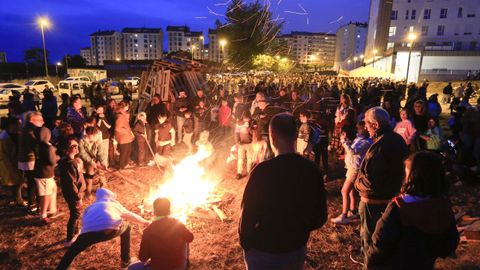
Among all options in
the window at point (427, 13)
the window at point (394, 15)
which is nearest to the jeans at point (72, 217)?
the window at point (394, 15)

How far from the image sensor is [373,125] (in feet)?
13.6

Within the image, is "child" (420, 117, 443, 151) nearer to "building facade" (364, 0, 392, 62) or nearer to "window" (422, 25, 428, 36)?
"window" (422, 25, 428, 36)

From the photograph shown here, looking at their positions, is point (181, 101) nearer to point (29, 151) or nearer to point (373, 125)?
point (29, 151)

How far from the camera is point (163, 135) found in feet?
29.3

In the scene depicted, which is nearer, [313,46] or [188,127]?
[188,127]

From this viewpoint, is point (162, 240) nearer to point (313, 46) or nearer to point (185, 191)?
point (185, 191)

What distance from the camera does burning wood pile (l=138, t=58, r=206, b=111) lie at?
14.3 m

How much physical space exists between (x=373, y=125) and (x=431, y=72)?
171ft

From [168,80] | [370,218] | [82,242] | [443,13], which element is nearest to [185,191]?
[82,242]

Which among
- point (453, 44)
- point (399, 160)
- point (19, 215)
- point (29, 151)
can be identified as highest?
point (453, 44)

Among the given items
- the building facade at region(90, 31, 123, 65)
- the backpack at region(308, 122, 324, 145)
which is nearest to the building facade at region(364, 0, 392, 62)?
the backpack at region(308, 122, 324, 145)

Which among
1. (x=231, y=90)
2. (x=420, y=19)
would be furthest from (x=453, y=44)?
(x=231, y=90)

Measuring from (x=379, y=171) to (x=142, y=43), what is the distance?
140 metres

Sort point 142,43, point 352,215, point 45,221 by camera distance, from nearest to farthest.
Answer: point 45,221 < point 352,215 < point 142,43
